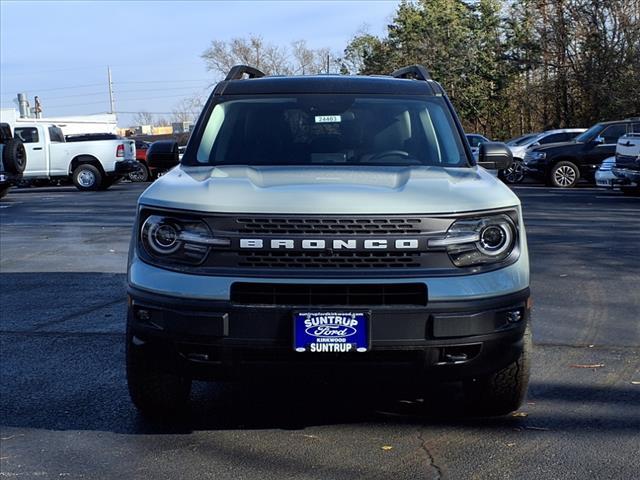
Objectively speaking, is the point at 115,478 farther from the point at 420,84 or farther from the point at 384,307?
the point at 420,84

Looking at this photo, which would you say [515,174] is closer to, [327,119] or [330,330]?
[327,119]

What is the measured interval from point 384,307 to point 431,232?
40 cm

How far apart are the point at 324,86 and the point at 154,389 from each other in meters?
2.22

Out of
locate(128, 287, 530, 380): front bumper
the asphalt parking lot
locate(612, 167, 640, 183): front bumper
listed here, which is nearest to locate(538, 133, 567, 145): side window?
locate(612, 167, 640, 183): front bumper

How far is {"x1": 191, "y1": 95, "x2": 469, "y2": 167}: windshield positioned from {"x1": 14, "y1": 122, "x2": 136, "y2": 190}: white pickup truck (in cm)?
2208

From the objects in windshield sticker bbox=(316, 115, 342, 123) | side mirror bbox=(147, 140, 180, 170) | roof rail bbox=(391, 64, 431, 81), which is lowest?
side mirror bbox=(147, 140, 180, 170)

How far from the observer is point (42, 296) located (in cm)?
879

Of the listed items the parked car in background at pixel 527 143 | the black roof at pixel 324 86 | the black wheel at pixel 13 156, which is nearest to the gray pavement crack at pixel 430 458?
the black roof at pixel 324 86

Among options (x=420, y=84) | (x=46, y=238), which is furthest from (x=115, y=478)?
(x=46, y=238)

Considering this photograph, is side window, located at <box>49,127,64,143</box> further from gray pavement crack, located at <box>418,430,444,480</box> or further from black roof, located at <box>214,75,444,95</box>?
gray pavement crack, located at <box>418,430,444,480</box>

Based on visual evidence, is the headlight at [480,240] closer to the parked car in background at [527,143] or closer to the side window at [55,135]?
the parked car in background at [527,143]

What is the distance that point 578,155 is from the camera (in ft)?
74.2

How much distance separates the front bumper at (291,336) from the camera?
4008 mm

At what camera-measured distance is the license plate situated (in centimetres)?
398
